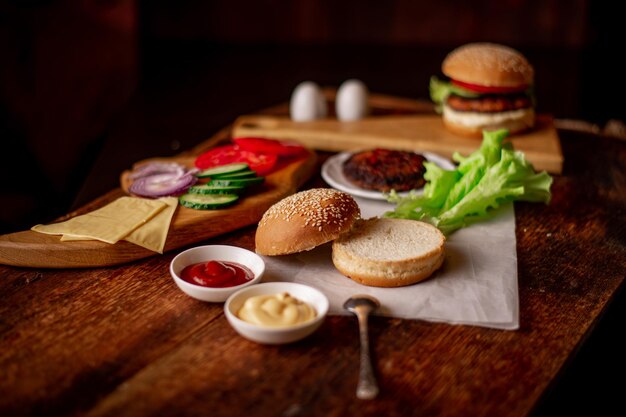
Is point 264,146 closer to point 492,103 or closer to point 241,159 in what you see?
point 241,159

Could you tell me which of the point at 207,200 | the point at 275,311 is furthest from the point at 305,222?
the point at 207,200

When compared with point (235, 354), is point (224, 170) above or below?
above

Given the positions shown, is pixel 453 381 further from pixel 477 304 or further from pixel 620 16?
pixel 620 16

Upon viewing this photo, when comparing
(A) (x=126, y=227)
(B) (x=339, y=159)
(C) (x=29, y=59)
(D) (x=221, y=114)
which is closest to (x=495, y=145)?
(B) (x=339, y=159)

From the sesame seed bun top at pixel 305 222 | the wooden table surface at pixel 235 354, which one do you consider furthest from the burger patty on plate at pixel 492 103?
the sesame seed bun top at pixel 305 222

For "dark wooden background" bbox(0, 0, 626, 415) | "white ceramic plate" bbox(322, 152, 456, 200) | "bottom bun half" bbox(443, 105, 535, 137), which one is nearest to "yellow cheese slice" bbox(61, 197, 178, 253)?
"white ceramic plate" bbox(322, 152, 456, 200)

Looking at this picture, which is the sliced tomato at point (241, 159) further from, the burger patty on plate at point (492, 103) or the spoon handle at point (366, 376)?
the spoon handle at point (366, 376)
